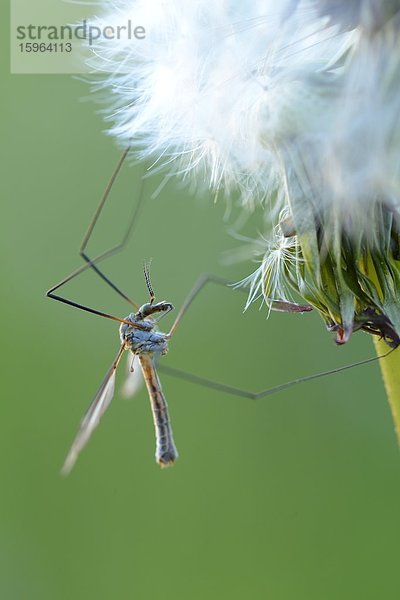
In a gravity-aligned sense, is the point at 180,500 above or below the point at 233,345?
below

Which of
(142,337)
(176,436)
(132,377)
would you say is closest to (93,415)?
(142,337)

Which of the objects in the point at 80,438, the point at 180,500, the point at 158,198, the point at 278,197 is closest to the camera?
the point at 278,197

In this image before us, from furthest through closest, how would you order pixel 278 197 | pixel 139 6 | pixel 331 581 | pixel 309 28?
1. pixel 331 581
2. pixel 139 6
3. pixel 278 197
4. pixel 309 28

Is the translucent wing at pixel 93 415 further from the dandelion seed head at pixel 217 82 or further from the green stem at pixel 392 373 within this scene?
the green stem at pixel 392 373

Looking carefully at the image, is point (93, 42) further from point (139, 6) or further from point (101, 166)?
point (101, 166)

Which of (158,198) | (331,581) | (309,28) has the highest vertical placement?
(158,198)

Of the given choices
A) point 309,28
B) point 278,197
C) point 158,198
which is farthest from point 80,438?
point 158,198

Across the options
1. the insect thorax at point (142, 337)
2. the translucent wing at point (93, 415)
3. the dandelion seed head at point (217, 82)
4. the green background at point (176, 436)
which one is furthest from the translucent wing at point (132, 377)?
the green background at point (176, 436)

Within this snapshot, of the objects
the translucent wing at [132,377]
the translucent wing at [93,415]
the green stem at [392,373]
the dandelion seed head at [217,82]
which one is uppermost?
the dandelion seed head at [217,82]
